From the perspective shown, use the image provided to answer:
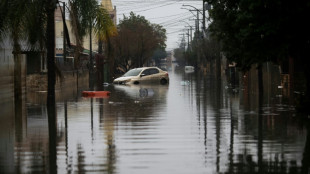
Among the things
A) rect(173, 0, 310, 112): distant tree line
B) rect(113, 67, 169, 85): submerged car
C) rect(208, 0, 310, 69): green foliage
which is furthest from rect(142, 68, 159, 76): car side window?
rect(208, 0, 310, 69): green foliage

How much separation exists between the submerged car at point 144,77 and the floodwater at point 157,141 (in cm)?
2991

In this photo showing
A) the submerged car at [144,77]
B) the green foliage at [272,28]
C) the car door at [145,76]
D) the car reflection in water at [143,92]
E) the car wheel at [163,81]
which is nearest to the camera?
the green foliage at [272,28]

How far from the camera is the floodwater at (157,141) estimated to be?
10992 mm

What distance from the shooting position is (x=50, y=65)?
→ 81.9ft

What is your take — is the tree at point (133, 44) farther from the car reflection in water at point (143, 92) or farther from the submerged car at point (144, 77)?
the car reflection in water at point (143, 92)

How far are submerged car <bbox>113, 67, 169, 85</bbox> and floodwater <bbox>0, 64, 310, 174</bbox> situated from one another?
29907 mm

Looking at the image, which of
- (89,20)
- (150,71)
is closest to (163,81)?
(150,71)

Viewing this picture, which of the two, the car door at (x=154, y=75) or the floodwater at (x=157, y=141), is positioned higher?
the car door at (x=154, y=75)

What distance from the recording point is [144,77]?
54469 mm

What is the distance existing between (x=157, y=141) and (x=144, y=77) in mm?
40187

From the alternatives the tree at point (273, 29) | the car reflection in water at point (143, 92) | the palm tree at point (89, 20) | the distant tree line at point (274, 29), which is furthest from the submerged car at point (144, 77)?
the tree at point (273, 29)

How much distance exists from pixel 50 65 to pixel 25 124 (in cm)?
642

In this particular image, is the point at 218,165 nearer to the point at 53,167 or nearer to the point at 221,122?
the point at 53,167

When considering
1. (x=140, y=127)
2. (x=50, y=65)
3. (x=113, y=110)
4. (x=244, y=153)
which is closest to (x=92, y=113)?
(x=113, y=110)
